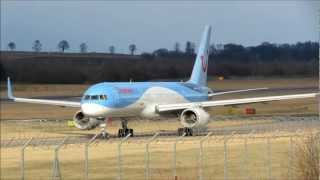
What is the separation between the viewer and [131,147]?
36.0 meters

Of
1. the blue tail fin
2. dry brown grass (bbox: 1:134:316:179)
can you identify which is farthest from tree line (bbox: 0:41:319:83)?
dry brown grass (bbox: 1:134:316:179)

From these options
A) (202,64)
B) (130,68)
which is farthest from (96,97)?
(130,68)

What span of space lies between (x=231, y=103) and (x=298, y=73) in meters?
66.6

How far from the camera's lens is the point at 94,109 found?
4481cm

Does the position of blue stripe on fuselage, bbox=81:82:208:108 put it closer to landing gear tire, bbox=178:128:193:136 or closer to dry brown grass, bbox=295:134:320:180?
landing gear tire, bbox=178:128:193:136

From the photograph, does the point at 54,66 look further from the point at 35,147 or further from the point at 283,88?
the point at 35,147

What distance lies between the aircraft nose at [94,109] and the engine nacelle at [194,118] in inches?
207

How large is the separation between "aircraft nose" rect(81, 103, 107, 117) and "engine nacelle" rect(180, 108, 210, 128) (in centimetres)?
525

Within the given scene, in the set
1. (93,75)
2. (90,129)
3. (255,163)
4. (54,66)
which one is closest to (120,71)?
(93,75)

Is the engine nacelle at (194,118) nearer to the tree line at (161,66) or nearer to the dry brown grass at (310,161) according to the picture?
the dry brown grass at (310,161)

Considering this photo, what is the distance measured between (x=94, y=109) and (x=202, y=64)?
15.8m

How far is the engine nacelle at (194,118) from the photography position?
152 feet

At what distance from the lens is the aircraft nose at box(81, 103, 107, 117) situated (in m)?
44.8

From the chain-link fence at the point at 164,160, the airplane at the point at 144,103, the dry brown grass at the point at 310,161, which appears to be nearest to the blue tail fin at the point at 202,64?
the airplane at the point at 144,103
